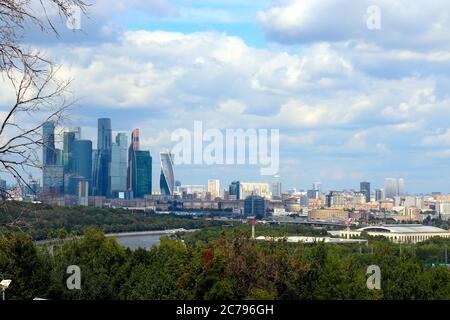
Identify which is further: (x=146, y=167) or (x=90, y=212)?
(x=146, y=167)

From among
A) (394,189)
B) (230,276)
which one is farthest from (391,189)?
(230,276)

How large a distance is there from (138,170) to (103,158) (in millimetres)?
15073

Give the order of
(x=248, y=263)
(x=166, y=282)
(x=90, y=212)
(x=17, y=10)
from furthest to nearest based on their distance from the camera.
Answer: (x=90, y=212) → (x=166, y=282) → (x=248, y=263) → (x=17, y=10)

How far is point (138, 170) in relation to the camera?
356ft

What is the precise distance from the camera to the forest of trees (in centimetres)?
2093

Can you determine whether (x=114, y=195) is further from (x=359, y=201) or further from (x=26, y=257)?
(x=26, y=257)

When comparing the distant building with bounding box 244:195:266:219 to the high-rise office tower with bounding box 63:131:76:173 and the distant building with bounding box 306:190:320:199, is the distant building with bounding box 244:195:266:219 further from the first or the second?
the high-rise office tower with bounding box 63:131:76:173

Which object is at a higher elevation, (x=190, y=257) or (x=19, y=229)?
(x=19, y=229)

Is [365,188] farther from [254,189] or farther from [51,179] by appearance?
[51,179]

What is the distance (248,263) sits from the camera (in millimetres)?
21828

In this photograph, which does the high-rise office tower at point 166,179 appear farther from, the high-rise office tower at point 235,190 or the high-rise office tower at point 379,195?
the high-rise office tower at point 379,195
